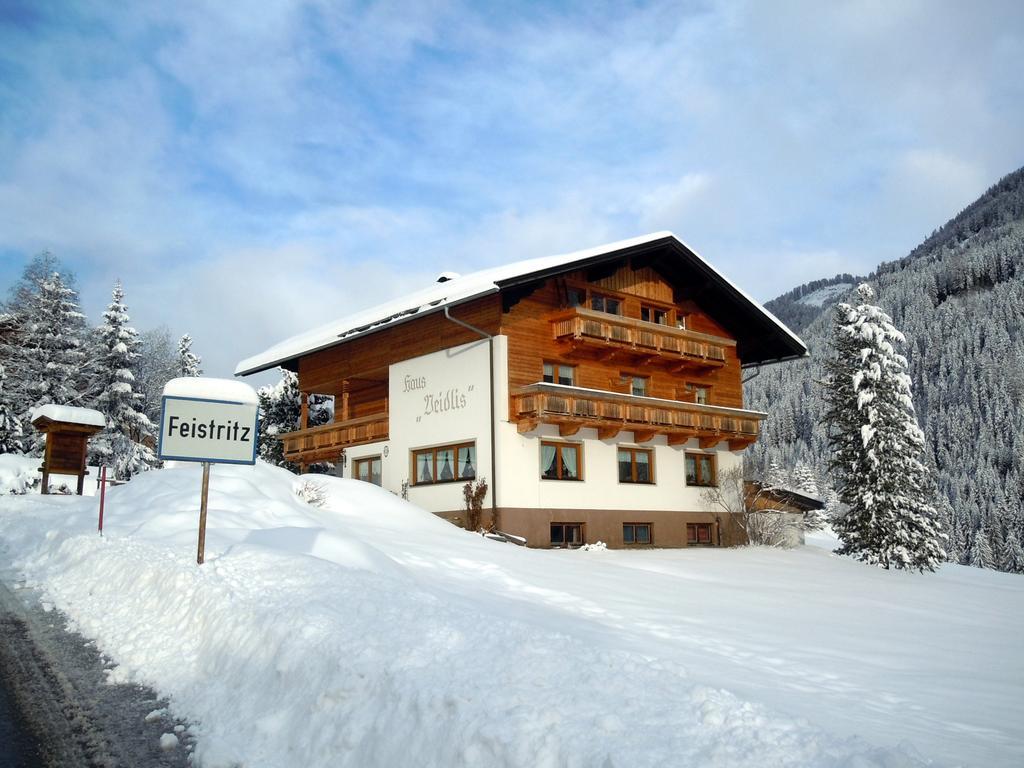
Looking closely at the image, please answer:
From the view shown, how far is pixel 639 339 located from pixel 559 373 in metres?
3.14

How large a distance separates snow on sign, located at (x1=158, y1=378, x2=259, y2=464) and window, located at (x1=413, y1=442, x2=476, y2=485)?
15346 mm

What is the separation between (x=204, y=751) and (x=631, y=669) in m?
3.08

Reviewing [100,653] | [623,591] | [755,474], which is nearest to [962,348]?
[755,474]

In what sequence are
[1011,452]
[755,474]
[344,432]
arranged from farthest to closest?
1. [1011,452]
2. [755,474]
3. [344,432]

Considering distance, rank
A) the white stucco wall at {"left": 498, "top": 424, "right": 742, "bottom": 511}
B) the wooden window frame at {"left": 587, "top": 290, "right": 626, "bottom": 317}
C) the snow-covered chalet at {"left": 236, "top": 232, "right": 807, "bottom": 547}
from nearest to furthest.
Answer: the white stucco wall at {"left": 498, "top": 424, "right": 742, "bottom": 511} < the snow-covered chalet at {"left": 236, "top": 232, "right": 807, "bottom": 547} < the wooden window frame at {"left": 587, "top": 290, "right": 626, "bottom": 317}

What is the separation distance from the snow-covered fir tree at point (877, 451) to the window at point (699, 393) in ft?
15.1

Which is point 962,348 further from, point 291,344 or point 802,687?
point 802,687

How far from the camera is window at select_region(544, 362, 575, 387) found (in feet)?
88.6

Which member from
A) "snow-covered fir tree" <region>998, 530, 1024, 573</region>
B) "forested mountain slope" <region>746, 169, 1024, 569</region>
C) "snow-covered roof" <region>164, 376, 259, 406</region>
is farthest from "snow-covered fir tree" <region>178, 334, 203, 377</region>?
"snow-covered fir tree" <region>998, 530, 1024, 573</region>

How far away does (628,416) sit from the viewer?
26750 millimetres

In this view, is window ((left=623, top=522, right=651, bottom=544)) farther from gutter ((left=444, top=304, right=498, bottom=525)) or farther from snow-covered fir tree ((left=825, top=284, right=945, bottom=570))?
snow-covered fir tree ((left=825, top=284, right=945, bottom=570))

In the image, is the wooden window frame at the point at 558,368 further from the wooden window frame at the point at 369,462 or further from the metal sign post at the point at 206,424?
the metal sign post at the point at 206,424

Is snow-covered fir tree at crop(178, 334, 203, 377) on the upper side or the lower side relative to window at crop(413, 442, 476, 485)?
upper

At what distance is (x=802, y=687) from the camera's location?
791cm
